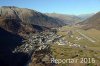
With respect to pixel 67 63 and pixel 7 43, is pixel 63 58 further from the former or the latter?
pixel 7 43

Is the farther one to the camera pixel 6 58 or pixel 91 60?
pixel 6 58

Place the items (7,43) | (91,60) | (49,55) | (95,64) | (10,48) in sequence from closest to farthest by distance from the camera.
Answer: (95,64) → (91,60) → (49,55) → (10,48) → (7,43)

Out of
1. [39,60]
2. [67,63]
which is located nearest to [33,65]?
[39,60]

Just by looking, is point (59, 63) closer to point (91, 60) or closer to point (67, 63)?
point (67, 63)

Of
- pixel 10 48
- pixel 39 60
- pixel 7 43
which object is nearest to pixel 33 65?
pixel 39 60

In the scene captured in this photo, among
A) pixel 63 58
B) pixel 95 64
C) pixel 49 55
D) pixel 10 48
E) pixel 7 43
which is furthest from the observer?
pixel 7 43

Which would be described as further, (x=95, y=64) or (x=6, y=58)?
(x=6, y=58)

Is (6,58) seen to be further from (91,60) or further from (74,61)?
(91,60)

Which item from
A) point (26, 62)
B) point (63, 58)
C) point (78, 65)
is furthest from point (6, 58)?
point (78, 65)

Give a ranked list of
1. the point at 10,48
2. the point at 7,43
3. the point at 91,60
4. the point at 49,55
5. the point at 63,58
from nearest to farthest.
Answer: the point at 91,60
the point at 63,58
the point at 49,55
the point at 10,48
the point at 7,43
